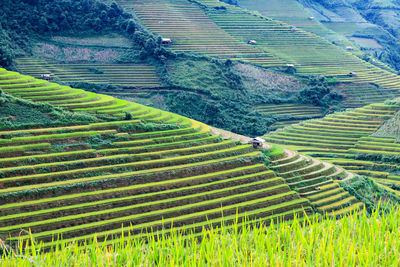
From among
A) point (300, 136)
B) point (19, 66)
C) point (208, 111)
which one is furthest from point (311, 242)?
point (19, 66)

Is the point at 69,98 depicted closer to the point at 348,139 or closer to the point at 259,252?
the point at 259,252

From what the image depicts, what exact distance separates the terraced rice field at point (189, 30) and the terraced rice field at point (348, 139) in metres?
17.2

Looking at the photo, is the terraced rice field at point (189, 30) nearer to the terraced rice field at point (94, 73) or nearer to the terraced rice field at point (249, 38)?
the terraced rice field at point (249, 38)

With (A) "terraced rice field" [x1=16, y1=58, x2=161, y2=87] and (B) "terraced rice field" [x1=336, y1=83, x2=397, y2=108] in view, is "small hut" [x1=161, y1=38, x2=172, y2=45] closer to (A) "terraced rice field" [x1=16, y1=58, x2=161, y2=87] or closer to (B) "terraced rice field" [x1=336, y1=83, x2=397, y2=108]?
(A) "terraced rice field" [x1=16, y1=58, x2=161, y2=87]

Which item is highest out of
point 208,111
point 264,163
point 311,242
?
point 311,242

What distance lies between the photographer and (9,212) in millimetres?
21188

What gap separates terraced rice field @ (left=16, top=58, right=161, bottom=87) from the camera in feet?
171

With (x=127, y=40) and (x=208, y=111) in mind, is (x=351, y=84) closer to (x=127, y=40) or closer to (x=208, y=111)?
(x=208, y=111)

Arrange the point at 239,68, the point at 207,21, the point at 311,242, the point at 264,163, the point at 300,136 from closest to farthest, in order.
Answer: the point at 311,242, the point at 264,163, the point at 300,136, the point at 239,68, the point at 207,21

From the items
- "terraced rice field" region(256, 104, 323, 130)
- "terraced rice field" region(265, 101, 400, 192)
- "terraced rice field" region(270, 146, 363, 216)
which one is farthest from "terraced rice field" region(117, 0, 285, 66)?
"terraced rice field" region(270, 146, 363, 216)

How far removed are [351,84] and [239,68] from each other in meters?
14.0

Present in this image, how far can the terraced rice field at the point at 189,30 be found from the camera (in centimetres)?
6138

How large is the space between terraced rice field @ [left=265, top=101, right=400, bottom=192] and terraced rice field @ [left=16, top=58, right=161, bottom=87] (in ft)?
56.9

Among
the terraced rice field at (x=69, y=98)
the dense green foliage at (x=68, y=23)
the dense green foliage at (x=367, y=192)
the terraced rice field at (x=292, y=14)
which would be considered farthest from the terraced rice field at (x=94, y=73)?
the terraced rice field at (x=292, y=14)
